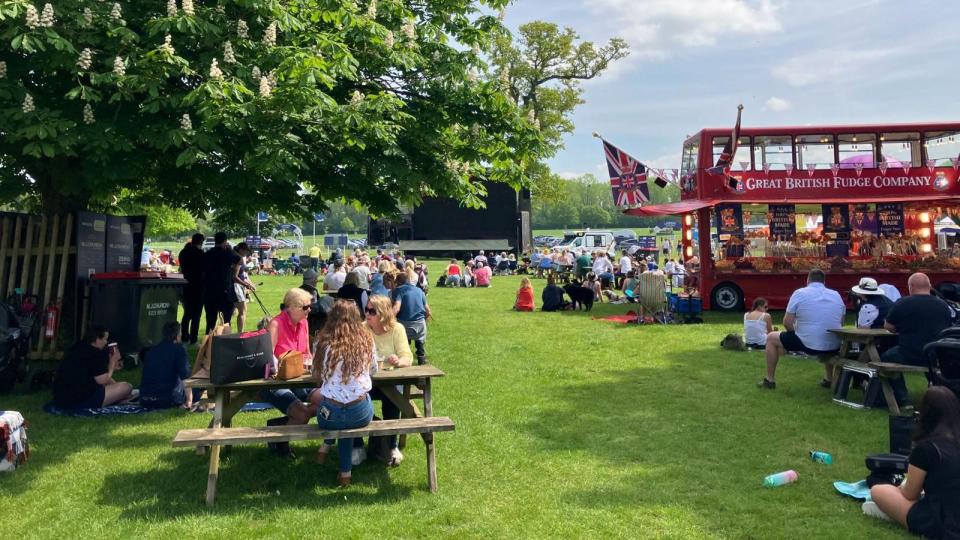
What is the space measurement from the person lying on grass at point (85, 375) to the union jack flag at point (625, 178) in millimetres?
14791

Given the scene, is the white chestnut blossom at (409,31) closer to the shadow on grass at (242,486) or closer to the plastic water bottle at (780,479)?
the shadow on grass at (242,486)

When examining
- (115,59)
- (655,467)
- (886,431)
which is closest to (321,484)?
(655,467)

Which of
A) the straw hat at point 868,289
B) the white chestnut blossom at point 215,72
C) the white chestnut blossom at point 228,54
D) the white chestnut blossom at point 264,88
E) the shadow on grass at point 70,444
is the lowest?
the shadow on grass at point 70,444

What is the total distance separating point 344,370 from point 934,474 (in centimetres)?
388

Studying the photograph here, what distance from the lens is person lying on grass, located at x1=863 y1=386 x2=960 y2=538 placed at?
4211 millimetres

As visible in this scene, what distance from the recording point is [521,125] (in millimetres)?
9781

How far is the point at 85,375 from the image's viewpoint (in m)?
7.93

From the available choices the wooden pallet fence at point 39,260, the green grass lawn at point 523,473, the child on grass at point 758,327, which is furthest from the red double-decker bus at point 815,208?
the wooden pallet fence at point 39,260

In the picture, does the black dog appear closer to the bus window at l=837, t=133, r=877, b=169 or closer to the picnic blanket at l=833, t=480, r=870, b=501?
the bus window at l=837, t=133, r=877, b=169

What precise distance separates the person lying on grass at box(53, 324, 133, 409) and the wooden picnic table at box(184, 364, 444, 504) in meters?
2.61

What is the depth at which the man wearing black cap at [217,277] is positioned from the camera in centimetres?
1171

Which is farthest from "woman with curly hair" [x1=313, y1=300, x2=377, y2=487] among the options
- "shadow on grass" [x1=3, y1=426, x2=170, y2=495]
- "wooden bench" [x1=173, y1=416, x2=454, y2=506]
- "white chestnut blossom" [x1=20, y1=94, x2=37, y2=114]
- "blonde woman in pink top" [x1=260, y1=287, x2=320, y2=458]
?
"white chestnut blossom" [x1=20, y1=94, x2=37, y2=114]

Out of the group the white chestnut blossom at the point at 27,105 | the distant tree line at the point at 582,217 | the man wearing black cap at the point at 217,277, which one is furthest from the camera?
the distant tree line at the point at 582,217

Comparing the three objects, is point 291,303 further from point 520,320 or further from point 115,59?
point 520,320
